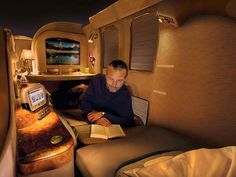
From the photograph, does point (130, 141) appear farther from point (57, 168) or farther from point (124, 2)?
point (124, 2)

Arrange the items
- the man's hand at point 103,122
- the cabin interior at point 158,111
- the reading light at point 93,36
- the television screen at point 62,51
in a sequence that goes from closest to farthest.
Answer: the cabin interior at point 158,111
the man's hand at point 103,122
the reading light at point 93,36
the television screen at point 62,51

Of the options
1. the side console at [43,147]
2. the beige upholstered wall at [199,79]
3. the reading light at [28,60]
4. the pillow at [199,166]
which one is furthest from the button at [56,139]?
the reading light at [28,60]

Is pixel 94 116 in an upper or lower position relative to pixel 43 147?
lower

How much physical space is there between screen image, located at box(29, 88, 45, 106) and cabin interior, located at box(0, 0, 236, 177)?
0.17 feet

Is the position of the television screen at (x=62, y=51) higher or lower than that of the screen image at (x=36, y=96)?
higher

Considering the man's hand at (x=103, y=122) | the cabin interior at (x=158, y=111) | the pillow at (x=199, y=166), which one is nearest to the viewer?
the pillow at (x=199, y=166)

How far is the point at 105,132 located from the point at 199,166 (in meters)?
1.13

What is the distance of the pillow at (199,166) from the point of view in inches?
31.6

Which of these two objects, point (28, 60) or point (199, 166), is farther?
point (28, 60)

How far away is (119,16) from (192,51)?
60.1 inches

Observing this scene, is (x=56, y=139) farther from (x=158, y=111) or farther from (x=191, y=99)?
(x=158, y=111)

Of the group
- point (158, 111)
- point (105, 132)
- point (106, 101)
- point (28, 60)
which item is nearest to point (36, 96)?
point (105, 132)

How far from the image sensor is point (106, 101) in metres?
2.39

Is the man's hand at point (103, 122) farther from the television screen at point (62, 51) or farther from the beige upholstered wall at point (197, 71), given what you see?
the television screen at point (62, 51)
